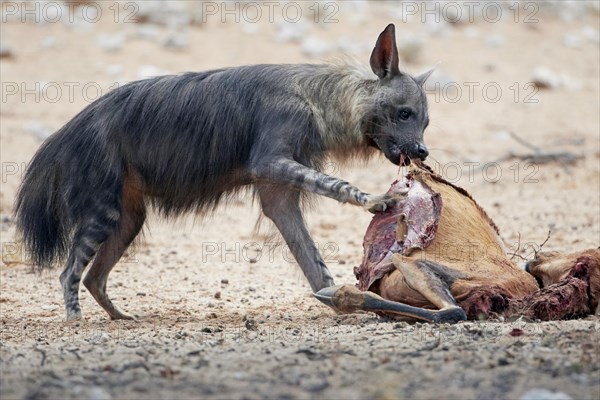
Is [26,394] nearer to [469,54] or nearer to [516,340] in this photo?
[516,340]

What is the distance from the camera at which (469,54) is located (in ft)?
62.3

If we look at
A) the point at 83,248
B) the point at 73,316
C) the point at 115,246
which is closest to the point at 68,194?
the point at 83,248

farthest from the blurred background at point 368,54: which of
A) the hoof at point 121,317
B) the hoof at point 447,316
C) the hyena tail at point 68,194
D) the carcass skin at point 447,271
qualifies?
the hoof at point 447,316

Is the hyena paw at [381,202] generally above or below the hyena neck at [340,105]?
below

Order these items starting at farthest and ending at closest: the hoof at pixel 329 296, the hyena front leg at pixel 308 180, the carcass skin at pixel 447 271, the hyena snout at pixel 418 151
Answer: the hyena snout at pixel 418 151 → the hyena front leg at pixel 308 180 → the hoof at pixel 329 296 → the carcass skin at pixel 447 271

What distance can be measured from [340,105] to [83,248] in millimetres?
2070

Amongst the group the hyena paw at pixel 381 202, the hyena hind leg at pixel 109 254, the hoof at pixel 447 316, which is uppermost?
the hyena paw at pixel 381 202

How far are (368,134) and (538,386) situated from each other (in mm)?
3316

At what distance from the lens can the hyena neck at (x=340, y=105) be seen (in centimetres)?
716

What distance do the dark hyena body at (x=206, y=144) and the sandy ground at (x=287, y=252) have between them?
0.40m

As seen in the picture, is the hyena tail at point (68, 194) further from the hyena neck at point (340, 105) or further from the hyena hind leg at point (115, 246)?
the hyena neck at point (340, 105)

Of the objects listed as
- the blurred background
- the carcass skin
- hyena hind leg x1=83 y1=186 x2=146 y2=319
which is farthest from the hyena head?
the blurred background

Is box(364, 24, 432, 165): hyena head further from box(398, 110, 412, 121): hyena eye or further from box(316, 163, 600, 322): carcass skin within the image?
box(316, 163, 600, 322): carcass skin

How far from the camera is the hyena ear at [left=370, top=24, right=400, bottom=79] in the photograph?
7051 mm
